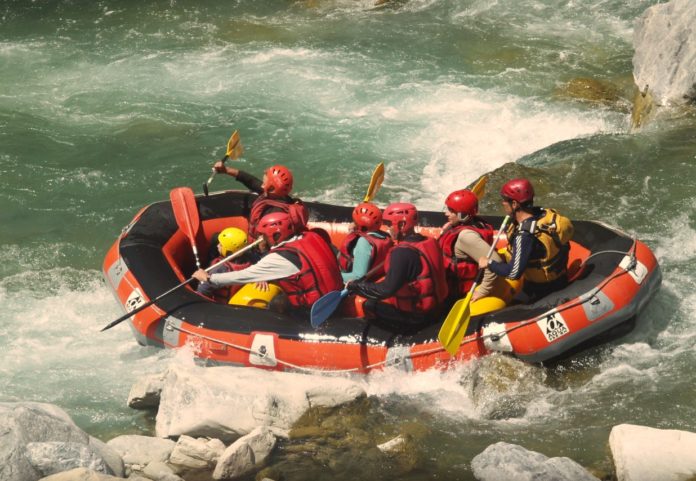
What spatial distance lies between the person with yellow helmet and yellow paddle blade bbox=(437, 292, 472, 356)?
1.74 metres

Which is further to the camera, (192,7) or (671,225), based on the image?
(192,7)

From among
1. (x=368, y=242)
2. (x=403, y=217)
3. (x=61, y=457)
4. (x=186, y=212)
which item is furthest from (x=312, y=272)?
(x=61, y=457)

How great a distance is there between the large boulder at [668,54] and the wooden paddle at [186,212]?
5853mm

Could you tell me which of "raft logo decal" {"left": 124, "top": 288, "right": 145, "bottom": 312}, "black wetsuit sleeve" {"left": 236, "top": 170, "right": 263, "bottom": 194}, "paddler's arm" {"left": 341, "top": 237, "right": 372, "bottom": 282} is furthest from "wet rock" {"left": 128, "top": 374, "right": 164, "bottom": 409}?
"black wetsuit sleeve" {"left": 236, "top": 170, "right": 263, "bottom": 194}

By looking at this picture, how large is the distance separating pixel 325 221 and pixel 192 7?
29.9 feet

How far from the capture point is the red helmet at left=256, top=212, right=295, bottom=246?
6.98 m

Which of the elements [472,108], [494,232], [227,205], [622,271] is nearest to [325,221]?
[227,205]

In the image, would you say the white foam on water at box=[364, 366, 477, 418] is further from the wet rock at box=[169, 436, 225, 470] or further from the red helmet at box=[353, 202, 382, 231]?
the wet rock at box=[169, 436, 225, 470]

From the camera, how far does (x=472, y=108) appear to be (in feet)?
41.5

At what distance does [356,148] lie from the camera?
11844 mm

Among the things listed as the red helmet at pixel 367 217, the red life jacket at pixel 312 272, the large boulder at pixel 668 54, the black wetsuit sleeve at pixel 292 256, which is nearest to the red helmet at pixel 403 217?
the red helmet at pixel 367 217

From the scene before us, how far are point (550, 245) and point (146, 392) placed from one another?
9.78 ft

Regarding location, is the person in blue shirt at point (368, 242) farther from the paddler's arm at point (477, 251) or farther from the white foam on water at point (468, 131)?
the white foam on water at point (468, 131)

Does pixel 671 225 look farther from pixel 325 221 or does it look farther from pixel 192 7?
pixel 192 7
